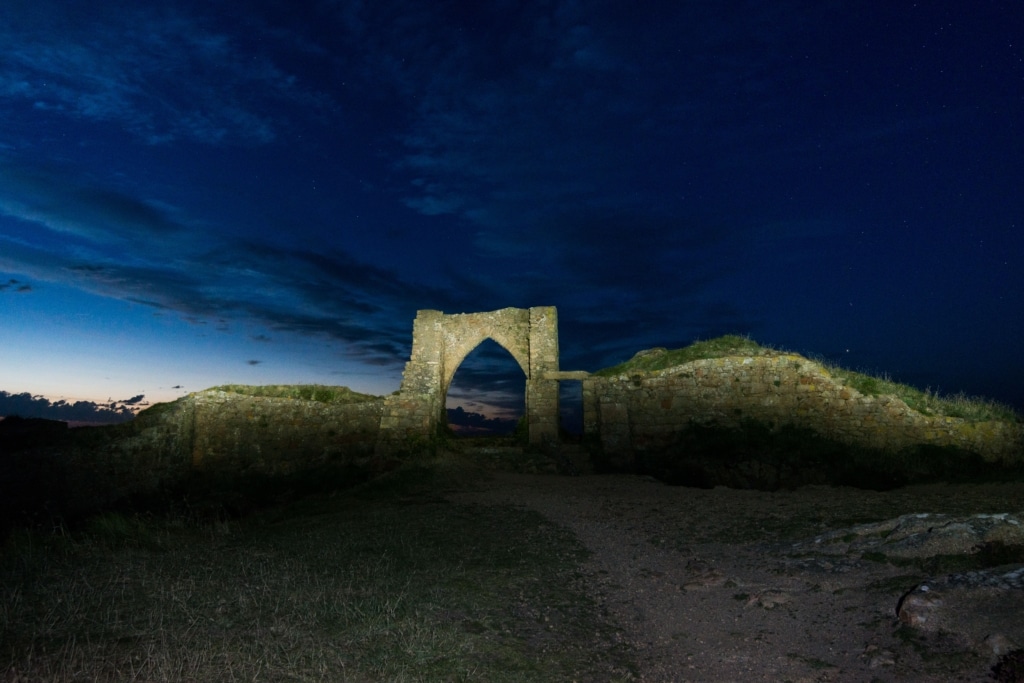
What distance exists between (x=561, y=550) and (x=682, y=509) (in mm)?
3150

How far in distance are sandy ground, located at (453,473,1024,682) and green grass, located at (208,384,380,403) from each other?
381 inches

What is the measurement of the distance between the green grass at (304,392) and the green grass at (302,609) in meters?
9.58

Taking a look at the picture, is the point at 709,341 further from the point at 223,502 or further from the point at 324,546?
the point at 223,502

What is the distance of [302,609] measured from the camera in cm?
413

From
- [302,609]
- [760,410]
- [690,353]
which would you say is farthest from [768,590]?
[690,353]

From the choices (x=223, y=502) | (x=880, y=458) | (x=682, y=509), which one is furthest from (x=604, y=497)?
(x=223, y=502)

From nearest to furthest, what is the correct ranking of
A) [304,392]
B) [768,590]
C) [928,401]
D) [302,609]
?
[302,609] < [768,590] < [928,401] < [304,392]

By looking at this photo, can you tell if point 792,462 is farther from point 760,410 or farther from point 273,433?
point 273,433

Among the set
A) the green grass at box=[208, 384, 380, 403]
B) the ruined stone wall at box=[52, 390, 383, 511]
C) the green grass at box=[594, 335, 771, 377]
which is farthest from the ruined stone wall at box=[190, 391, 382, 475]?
the green grass at box=[594, 335, 771, 377]

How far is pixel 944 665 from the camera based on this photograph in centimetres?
343

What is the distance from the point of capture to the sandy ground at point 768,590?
12.0 ft

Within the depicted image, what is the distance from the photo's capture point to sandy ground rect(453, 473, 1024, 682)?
12.0ft

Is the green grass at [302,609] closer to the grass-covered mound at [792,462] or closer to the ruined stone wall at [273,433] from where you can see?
the grass-covered mound at [792,462]

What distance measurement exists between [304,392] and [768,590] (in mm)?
15023
